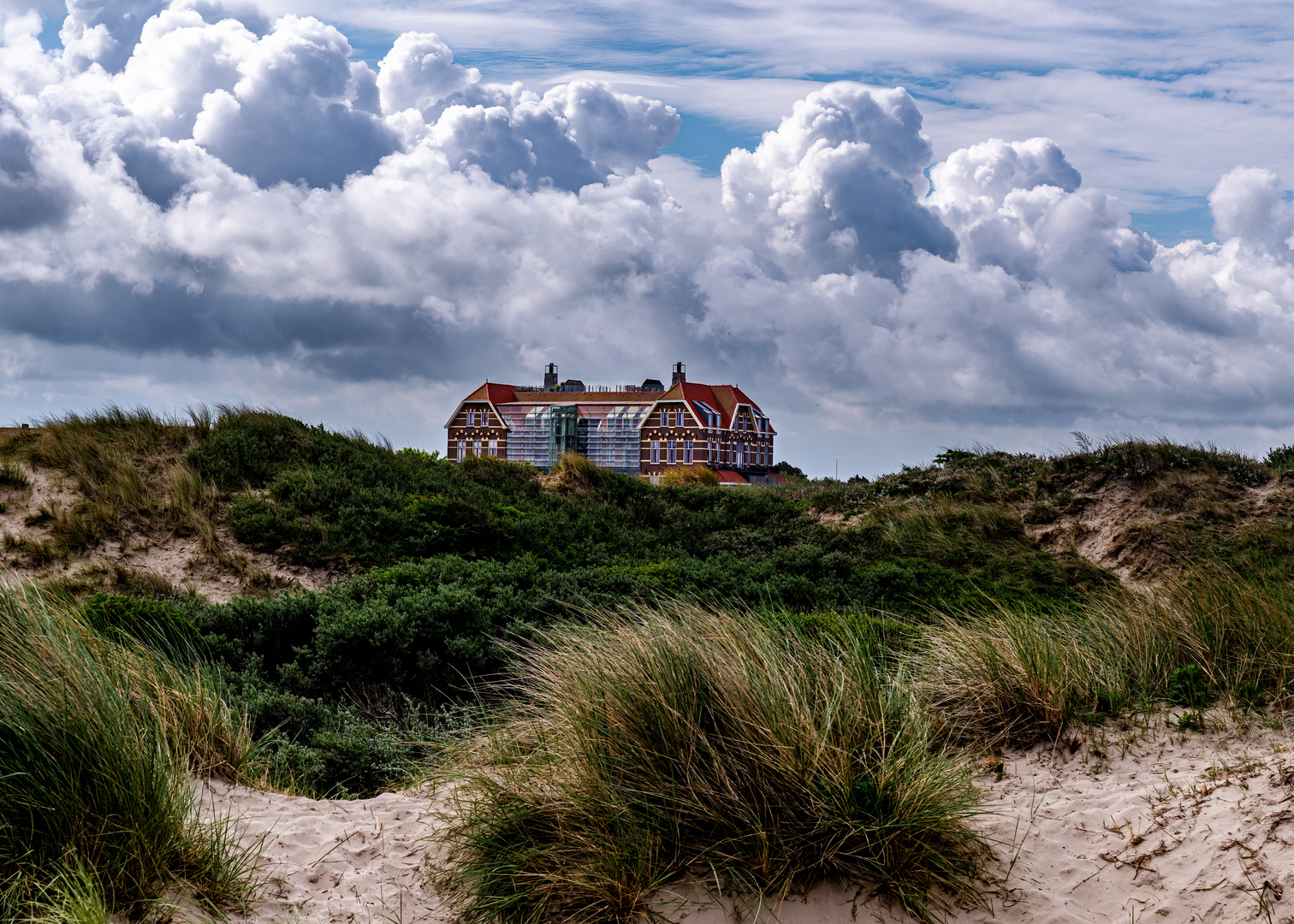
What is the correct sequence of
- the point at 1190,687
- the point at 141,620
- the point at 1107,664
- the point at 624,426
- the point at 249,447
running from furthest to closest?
the point at 624,426 < the point at 249,447 < the point at 141,620 < the point at 1107,664 < the point at 1190,687

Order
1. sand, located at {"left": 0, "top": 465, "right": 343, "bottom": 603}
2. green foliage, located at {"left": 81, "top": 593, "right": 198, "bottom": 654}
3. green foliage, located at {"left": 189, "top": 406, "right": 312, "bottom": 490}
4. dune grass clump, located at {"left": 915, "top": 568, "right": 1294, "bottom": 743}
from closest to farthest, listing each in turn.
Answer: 1. dune grass clump, located at {"left": 915, "top": 568, "right": 1294, "bottom": 743}
2. green foliage, located at {"left": 81, "top": 593, "right": 198, "bottom": 654}
3. sand, located at {"left": 0, "top": 465, "right": 343, "bottom": 603}
4. green foliage, located at {"left": 189, "top": 406, "right": 312, "bottom": 490}

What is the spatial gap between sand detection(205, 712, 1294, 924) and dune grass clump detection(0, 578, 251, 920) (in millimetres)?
412

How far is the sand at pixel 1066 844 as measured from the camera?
4262 mm

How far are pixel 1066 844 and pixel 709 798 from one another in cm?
200

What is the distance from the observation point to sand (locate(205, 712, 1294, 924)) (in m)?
4.26

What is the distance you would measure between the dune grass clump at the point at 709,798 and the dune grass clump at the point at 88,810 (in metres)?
1.31

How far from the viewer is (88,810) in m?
4.10

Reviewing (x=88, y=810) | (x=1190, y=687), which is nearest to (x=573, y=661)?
(x=88, y=810)

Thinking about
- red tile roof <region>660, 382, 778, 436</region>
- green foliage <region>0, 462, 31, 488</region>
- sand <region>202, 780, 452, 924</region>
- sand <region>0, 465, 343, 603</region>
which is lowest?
sand <region>202, 780, 452, 924</region>

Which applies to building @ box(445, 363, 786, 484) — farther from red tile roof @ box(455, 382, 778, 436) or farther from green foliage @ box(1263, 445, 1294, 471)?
green foliage @ box(1263, 445, 1294, 471)

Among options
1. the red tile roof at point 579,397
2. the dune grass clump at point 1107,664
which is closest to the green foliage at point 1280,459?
the dune grass clump at point 1107,664

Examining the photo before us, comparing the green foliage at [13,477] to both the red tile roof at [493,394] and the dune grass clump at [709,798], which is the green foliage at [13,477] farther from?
the red tile roof at [493,394]

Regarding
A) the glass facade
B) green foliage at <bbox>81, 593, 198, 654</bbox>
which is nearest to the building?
the glass facade

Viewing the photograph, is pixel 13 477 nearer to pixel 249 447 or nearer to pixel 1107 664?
pixel 249 447
